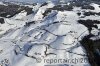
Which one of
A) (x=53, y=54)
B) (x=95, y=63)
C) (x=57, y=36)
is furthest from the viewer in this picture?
(x=57, y=36)

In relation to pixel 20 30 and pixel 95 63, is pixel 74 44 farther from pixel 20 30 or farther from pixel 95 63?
pixel 20 30

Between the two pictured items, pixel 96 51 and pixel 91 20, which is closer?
pixel 96 51

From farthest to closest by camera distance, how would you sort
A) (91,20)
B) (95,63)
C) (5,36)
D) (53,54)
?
(91,20)
(5,36)
(53,54)
(95,63)

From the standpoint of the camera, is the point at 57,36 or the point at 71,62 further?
the point at 57,36

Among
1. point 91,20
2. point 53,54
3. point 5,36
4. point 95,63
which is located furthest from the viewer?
point 91,20

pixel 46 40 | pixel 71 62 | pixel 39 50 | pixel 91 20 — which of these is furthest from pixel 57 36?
pixel 91 20

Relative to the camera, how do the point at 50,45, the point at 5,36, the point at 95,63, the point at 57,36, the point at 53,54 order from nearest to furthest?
the point at 95,63 → the point at 53,54 → the point at 50,45 → the point at 57,36 → the point at 5,36

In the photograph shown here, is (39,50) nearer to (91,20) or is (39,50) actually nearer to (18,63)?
(18,63)

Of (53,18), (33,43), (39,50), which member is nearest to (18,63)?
(39,50)
